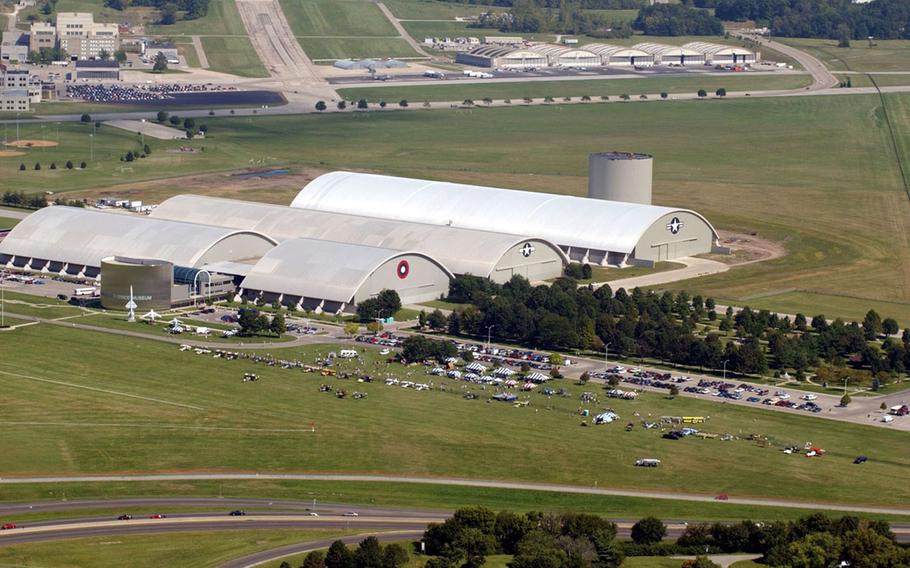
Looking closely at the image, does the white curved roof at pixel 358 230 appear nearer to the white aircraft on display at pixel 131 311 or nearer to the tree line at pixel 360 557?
the white aircraft on display at pixel 131 311

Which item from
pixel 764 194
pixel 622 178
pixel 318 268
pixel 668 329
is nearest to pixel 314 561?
pixel 668 329

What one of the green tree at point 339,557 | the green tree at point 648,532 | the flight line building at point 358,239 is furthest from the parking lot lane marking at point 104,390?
the green tree at point 648,532

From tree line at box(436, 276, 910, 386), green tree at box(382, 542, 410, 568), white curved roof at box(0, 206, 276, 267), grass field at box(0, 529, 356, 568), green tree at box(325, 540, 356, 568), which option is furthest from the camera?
white curved roof at box(0, 206, 276, 267)

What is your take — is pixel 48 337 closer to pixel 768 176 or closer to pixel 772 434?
pixel 772 434

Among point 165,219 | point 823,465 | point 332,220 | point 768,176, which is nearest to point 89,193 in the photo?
point 165,219

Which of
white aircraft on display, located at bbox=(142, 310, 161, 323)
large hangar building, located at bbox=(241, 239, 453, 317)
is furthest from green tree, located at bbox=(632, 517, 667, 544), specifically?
white aircraft on display, located at bbox=(142, 310, 161, 323)

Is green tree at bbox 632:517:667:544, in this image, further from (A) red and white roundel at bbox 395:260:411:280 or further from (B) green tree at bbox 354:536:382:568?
(A) red and white roundel at bbox 395:260:411:280
